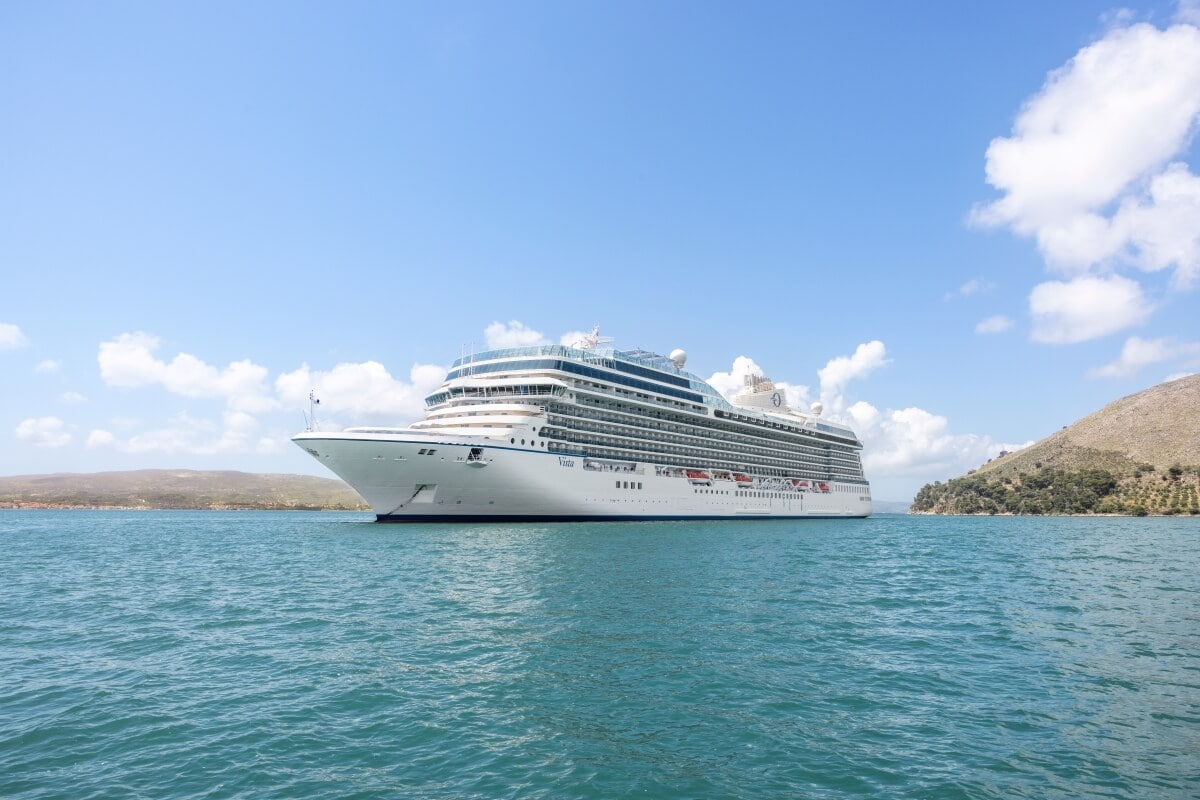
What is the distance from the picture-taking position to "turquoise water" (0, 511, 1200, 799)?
10500mm

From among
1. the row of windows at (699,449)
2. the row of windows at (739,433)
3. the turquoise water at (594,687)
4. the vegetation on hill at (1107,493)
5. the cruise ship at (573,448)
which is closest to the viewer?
the turquoise water at (594,687)

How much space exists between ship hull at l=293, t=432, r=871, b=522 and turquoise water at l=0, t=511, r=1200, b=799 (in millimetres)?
22121

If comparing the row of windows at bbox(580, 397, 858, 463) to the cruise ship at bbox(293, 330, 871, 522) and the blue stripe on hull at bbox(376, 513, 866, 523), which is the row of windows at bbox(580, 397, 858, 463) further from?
the blue stripe on hull at bbox(376, 513, 866, 523)

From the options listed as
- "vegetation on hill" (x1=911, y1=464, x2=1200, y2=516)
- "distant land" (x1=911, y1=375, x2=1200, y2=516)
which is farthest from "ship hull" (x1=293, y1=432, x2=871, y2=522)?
"distant land" (x1=911, y1=375, x2=1200, y2=516)

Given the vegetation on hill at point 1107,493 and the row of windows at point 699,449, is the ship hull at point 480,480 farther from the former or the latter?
the vegetation on hill at point 1107,493

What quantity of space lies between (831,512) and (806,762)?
113809 millimetres

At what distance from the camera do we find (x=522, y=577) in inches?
1207

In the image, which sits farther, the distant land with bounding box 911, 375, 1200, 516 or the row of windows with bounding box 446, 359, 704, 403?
the distant land with bounding box 911, 375, 1200, 516

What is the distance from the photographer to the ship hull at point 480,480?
54.5 meters

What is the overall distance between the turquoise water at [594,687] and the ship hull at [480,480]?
22121 millimetres

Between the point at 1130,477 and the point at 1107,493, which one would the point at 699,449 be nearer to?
the point at 1107,493

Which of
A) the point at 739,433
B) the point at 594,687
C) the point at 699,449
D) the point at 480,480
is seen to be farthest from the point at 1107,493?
the point at 594,687

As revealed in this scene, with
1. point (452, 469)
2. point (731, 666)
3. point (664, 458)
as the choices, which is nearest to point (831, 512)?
point (664, 458)

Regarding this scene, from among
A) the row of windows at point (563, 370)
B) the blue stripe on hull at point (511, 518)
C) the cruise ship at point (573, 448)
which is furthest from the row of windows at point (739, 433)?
the blue stripe on hull at point (511, 518)
